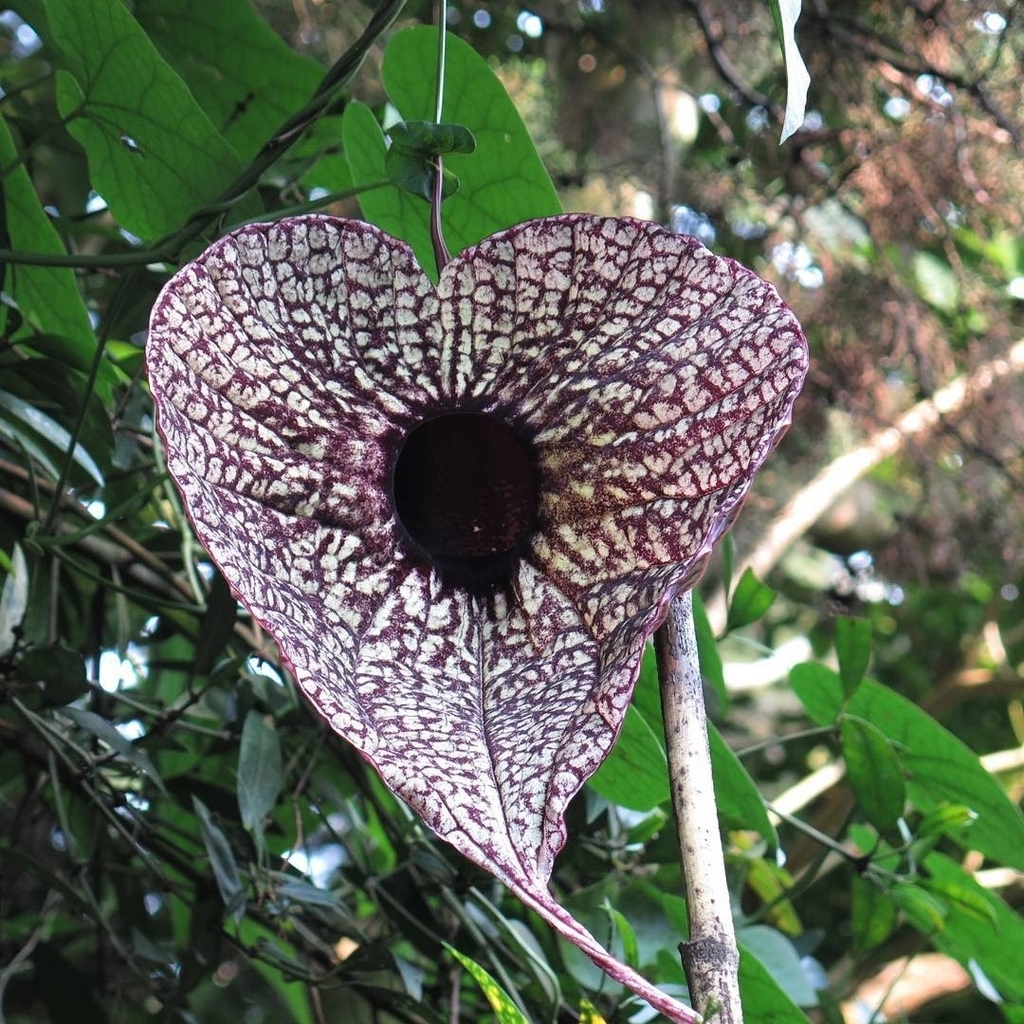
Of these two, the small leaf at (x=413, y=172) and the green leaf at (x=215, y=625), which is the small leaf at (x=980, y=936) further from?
the small leaf at (x=413, y=172)

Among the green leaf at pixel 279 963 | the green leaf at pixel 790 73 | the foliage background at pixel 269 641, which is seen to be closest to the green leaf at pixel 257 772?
the foliage background at pixel 269 641

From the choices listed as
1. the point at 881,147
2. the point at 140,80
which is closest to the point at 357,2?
the point at 881,147

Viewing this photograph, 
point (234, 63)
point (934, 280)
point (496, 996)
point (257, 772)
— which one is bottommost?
point (496, 996)

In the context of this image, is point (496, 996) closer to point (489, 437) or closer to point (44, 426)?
point (489, 437)

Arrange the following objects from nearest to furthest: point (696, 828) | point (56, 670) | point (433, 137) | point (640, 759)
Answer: point (696, 828) → point (433, 137) → point (640, 759) → point (56, 670)

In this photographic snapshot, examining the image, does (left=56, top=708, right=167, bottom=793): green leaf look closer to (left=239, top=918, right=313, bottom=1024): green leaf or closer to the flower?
(left=239, top=918, right=313, bottom=1024): green leaf

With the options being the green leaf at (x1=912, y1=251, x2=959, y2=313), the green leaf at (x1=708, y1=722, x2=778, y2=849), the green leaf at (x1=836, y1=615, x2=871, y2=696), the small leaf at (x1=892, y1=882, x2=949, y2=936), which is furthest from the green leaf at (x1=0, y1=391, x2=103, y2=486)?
the green leaf at (x1=912, y1=251, x2=959, y2=313)

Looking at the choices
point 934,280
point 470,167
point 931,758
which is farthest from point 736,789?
point 934,280

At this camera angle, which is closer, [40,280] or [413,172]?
[413,172]
